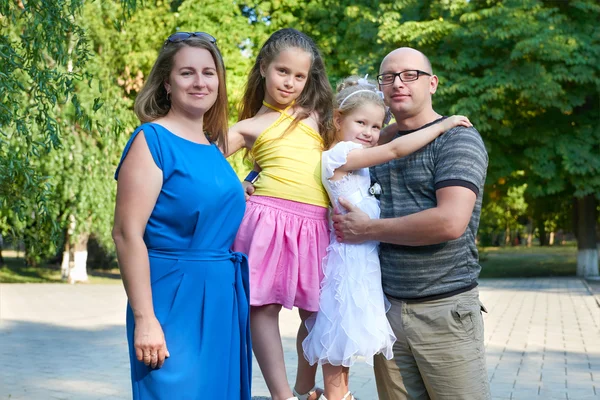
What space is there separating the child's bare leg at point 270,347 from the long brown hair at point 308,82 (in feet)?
2.79

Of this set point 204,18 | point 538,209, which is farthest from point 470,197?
point 538,209

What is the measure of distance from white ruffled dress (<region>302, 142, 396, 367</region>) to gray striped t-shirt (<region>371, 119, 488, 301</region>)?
0.09 meters

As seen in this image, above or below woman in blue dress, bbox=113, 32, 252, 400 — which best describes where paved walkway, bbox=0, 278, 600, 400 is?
below

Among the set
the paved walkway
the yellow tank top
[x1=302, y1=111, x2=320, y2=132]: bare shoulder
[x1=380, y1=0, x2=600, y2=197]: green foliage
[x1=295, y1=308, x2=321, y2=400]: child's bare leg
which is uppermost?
[x1=380, y1=0, x2=600, y2=197]: green foliage

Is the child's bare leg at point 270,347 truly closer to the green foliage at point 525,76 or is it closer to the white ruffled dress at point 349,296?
the white ruffled dress at point 349,296

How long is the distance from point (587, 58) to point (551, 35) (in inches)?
46.5

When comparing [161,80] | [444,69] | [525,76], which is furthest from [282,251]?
[444,69]

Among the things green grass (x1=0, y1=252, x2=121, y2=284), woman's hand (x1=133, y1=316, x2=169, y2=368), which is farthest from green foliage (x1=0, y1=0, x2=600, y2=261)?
woman's hand (x1=133, y1=316, x2=169, y2=368)

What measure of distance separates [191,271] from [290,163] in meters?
0.95

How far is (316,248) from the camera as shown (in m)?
3.70

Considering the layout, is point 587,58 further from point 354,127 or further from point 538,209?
point 354,127

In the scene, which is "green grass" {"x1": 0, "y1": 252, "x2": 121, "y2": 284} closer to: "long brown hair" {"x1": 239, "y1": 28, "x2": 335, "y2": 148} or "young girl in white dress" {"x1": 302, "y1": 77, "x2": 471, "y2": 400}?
"long brown hair" {"x1": 239, "y1": 28, "x2": 335, "y2": 148}

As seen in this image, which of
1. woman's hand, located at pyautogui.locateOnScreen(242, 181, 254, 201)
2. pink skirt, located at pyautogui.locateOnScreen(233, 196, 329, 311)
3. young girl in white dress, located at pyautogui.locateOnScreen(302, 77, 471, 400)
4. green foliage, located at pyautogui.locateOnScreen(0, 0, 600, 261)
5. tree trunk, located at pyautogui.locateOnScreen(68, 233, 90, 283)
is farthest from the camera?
tree trunk, located at pyautogui.locateOnScreen(68, 233, 90, 283)

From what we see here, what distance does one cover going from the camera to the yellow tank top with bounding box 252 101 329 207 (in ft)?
12.1
